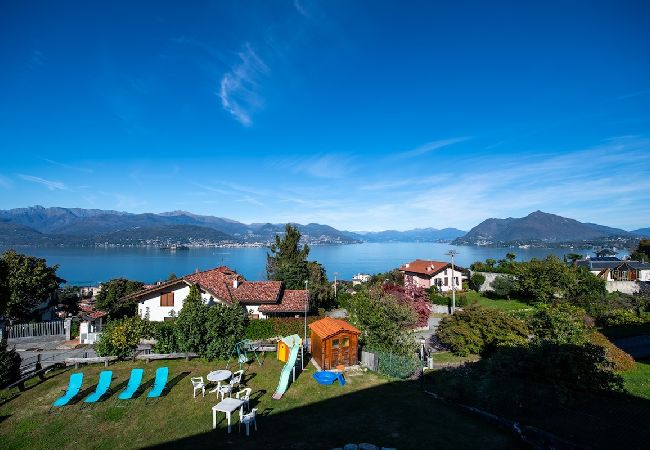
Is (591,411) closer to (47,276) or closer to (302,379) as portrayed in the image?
(302,379)

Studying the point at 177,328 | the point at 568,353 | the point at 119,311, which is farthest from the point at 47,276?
the point at 568,353

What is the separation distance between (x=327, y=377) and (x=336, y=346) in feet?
6.88

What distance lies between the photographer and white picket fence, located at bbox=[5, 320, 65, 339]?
2373 cm

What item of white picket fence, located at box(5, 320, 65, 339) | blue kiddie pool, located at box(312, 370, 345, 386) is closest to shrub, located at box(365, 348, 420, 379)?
blue kiddie pool, located at box(312, 370, 345, 386)

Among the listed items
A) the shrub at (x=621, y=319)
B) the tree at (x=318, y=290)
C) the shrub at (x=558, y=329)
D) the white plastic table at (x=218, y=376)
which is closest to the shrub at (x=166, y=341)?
the white plastic table at (x=218, y=376)

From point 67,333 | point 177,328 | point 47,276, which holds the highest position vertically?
point 47,276

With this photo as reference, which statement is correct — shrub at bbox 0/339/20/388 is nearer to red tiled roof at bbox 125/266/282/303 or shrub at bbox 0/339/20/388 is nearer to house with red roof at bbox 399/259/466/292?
red tiled roof at bbox 125/266/282/303

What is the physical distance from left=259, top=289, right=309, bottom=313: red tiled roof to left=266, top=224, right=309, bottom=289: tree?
737 cm

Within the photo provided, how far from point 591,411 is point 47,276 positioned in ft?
112

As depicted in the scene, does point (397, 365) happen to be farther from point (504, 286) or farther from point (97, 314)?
point (504, 286)

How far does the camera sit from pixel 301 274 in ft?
134

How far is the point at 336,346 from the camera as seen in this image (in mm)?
17000

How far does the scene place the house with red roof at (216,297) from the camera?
2781 centimetres

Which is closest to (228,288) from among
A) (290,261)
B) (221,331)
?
(221,331)
